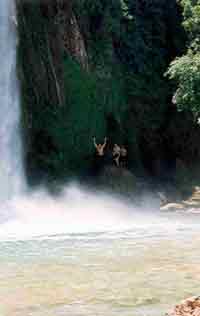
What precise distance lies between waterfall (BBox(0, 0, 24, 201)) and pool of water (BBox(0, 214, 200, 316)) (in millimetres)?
9016

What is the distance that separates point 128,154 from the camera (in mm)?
28609

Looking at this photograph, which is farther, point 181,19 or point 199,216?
point 181,19

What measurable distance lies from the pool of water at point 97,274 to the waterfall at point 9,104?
9.02 meters

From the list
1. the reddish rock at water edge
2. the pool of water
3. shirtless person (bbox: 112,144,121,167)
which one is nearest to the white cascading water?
shirtless person (bbox: 112,144,121,167)

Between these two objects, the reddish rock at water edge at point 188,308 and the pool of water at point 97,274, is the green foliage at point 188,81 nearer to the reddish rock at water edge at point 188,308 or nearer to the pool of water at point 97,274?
the pool of water at point 97,274

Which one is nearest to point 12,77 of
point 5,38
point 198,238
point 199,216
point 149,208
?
point 5,38

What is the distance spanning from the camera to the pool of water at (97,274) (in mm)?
7500

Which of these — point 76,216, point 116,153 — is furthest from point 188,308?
point 116,153

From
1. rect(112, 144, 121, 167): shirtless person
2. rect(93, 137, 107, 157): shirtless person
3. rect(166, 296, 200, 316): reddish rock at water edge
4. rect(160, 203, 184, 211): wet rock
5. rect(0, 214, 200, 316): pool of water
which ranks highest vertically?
rect(166, 296, 200, 316): reddish rock at water edge

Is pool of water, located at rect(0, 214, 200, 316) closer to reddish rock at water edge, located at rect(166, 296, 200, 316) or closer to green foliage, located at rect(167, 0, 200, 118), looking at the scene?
reddish rock at water edge, located at rect(166, 296, 200, 316)

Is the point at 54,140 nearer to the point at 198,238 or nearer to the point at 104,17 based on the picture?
the point at 104,17

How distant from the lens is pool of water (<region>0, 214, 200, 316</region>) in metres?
7.50

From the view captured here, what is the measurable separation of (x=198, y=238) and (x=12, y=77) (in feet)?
40.4

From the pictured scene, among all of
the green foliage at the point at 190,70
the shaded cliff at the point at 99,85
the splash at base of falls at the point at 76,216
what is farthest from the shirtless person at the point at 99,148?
the green foliage at the point at 190,70
